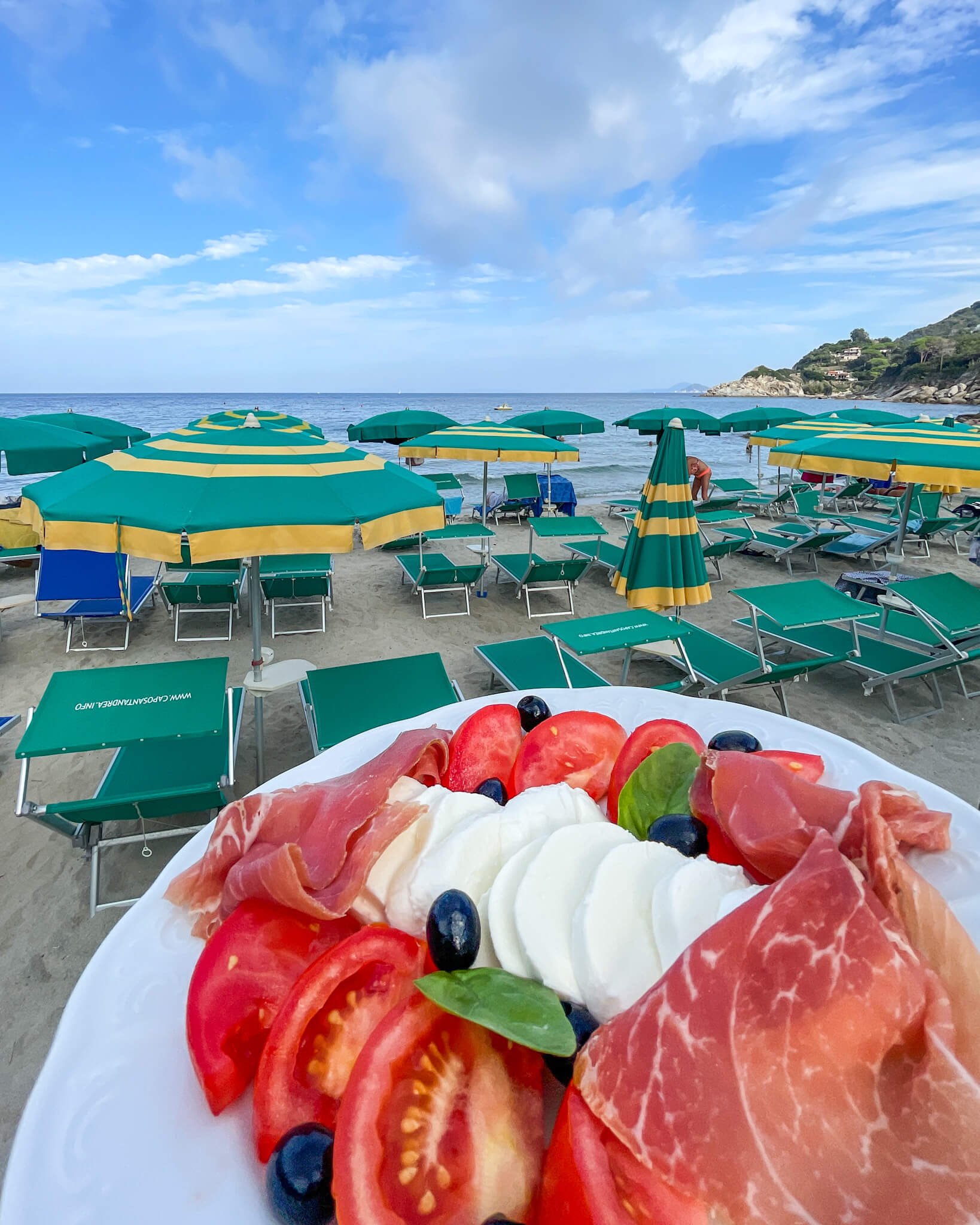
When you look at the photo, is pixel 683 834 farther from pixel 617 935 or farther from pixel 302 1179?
pixel 302 1179

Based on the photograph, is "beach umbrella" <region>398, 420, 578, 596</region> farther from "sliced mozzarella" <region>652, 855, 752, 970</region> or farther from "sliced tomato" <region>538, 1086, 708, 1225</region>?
"sliced tomato" <region>538, 1086, 708, 1225</region>

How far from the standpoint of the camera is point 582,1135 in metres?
0.89

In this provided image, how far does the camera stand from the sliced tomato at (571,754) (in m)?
1.95

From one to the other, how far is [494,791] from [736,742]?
2.83ft

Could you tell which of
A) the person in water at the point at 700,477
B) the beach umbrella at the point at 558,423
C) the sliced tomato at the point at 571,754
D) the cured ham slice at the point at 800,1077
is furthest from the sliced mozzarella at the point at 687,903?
the person in water at the point at 700,477

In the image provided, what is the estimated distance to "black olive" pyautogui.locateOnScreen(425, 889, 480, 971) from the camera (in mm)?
1128

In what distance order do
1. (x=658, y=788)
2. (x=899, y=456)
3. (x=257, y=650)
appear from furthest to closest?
(x=899, y=456)
(x=257, y=650)
(x=658, y=788)

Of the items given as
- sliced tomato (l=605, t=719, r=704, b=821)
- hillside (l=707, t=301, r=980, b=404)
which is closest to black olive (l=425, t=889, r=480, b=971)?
sliced tomato (l=605, t=719, r=704, b=821)

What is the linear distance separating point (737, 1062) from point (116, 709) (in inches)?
143

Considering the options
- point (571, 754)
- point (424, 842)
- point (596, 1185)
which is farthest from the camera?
point (571, 754)

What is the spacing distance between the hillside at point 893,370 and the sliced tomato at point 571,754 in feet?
266

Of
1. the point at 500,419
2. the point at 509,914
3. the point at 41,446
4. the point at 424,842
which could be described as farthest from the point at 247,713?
the point at 500,419

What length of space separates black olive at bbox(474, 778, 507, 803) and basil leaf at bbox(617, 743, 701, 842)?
0.38m

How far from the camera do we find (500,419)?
20109 millimetres
